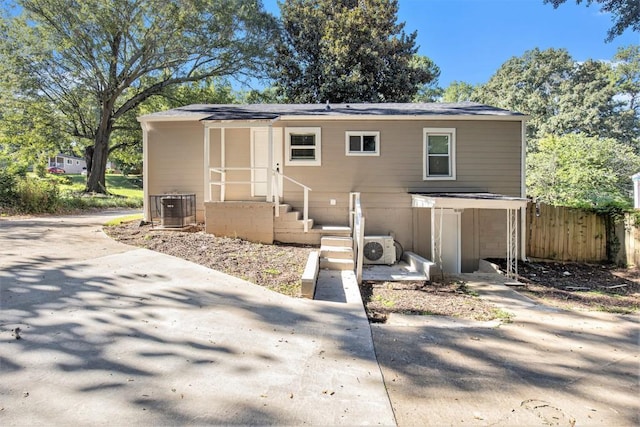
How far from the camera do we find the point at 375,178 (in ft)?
31.2

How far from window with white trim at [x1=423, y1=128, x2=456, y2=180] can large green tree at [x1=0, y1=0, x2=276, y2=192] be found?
13.5 metres

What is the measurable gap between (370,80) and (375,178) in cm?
1302

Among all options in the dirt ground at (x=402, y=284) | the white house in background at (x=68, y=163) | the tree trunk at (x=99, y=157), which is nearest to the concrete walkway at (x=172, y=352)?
the dirt ground at (x=402, y=284)

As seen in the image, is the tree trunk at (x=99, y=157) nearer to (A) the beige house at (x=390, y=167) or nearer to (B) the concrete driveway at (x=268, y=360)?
(A) the beige house at (x=390, y=167)

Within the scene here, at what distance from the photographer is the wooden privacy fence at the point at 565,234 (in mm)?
9555

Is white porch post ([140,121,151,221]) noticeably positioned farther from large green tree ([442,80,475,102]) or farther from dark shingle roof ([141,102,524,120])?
large green tree ([442,80,475,102])

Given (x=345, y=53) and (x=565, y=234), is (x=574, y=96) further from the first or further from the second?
(x=565, y=234)

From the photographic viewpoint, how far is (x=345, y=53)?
2036cm

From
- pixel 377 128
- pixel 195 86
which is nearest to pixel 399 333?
pixel 377 128

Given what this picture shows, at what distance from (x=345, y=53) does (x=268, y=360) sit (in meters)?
20.1

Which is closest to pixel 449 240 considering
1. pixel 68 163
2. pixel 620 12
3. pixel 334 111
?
pixel 334 111

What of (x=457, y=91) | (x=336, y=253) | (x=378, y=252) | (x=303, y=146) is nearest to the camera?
(x=336, y=253)

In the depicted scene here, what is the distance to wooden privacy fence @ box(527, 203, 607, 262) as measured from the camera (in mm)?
9555

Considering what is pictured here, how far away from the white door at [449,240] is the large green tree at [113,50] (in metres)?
14.8
